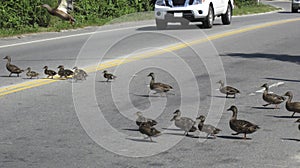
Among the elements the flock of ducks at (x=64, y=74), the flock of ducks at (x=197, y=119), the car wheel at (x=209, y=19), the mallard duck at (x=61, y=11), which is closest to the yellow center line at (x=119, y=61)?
the flock of ducks at (x=64, y=74)

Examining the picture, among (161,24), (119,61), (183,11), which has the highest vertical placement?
(119,61)

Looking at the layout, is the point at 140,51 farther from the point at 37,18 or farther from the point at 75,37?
the point at 37,18

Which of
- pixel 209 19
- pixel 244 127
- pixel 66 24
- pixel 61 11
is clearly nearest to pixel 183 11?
pixel 209 19

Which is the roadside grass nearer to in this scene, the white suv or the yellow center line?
the white suv

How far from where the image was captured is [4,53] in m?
18.9

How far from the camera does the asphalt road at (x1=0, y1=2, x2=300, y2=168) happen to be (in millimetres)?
7754

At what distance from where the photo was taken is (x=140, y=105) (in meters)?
11.0

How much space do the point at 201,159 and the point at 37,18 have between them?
20660 mm

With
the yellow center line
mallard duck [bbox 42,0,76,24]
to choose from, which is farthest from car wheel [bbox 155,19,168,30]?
mallard duck [bbox 42,0,76,24]

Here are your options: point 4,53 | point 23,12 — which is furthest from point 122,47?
point 23,12

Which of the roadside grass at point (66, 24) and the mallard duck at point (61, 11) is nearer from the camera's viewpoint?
the mallard duck at point (61, 11)

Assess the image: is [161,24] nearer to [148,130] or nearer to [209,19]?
[209,19]

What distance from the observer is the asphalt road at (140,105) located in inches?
305

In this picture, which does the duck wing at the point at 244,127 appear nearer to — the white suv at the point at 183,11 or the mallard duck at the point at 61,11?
the mallard duck at the point at 61,11
